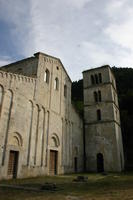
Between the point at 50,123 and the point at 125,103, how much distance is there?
29937 millimetres

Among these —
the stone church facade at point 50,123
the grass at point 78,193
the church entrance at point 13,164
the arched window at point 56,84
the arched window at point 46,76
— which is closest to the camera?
the grass at point 78,193

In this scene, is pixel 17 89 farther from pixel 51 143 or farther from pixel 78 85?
pixel 78 85

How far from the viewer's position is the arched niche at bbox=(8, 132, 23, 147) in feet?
51.8

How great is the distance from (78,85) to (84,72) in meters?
22.9

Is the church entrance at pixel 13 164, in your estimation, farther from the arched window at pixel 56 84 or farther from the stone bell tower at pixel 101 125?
the stone bell tower at pixel 101 125

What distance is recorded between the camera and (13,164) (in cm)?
1578

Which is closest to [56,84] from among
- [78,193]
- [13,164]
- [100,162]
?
[13,164]

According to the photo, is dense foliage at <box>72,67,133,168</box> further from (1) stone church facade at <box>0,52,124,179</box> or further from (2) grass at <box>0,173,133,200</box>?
(2) grass at <box>0,173,133,200</box>

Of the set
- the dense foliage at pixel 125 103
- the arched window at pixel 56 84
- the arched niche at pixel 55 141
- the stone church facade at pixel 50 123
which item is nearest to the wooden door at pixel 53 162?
the stone church facade at pixel 50 123

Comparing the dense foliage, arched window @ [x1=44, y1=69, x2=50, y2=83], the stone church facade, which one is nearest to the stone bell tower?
the stone church facade

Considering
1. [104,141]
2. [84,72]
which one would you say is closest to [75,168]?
[104,141]

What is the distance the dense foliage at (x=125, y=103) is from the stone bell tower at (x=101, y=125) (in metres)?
7.98

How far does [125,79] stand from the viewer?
184ft

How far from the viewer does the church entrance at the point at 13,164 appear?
15374mm
